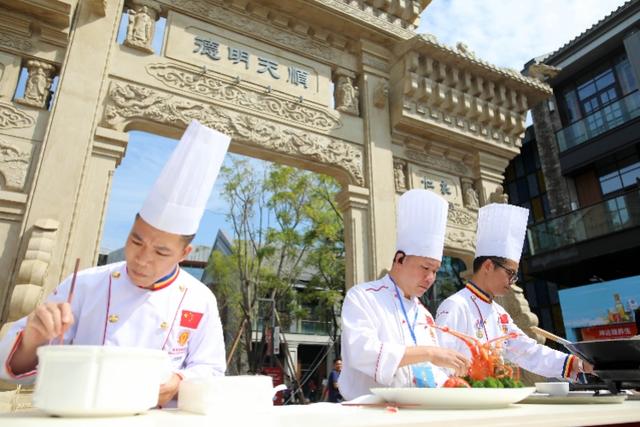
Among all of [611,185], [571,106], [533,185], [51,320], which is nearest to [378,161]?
[51,320]

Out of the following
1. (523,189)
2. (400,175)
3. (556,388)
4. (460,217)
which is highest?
(523,189)

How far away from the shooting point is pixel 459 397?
1.11 metres

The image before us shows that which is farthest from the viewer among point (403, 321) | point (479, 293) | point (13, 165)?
point (13, 165)

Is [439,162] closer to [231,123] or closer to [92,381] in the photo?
[231,123]

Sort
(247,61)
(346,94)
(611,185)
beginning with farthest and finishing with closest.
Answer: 1. (611,185)
2. (346,94)
3. (247,61)

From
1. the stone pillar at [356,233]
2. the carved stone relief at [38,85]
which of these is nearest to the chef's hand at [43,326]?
the carved stone relief at [38,85]

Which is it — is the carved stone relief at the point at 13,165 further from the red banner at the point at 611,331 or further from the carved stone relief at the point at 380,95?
the red banner at the point at 611,331

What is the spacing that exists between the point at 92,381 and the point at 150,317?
864 mm

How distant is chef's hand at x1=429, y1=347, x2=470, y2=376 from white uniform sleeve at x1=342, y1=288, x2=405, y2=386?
0.16 metres

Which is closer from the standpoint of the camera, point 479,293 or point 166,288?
point 166,288

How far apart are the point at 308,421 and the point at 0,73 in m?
4.48

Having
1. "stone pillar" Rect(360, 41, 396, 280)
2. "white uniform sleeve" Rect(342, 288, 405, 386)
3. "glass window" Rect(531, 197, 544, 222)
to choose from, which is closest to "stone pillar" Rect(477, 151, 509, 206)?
"stone pillar" Rect(360, 41, 396, 280)

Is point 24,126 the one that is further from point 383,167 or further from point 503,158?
point 503,158

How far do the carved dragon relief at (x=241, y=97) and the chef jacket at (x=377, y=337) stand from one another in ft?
9.99
